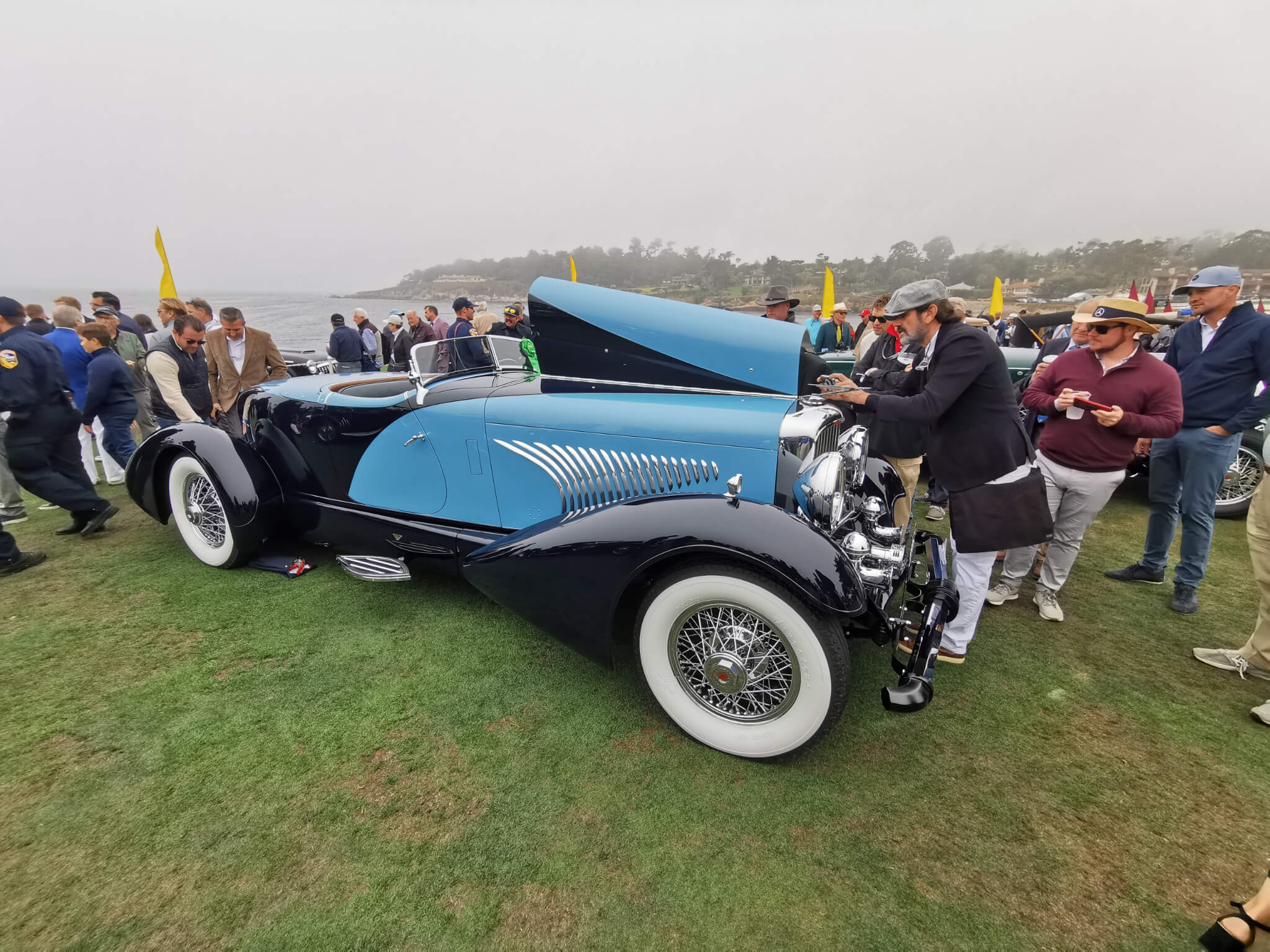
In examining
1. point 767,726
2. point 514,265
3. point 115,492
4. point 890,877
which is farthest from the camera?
point 514,265

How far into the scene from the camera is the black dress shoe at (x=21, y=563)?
12.9ft

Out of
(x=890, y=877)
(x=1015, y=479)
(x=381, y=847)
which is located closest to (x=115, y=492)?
(x=381, y=847)

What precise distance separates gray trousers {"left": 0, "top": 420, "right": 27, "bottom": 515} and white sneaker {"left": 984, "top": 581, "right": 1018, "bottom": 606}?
8354 millimetres

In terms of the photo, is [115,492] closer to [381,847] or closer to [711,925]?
[381,847]

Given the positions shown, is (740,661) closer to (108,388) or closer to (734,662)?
(734,662)

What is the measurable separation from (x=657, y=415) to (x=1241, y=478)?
20.6ft

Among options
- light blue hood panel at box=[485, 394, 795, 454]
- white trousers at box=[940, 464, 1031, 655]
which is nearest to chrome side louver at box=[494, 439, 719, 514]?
light blue hood panel at box=[485, 394, 795, 454]

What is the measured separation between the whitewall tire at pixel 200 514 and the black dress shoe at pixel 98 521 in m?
1.24

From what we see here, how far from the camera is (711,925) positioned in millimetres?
1668

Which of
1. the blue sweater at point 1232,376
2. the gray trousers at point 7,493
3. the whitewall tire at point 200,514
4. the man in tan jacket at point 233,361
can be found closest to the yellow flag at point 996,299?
the blue sweater at point 1232,376

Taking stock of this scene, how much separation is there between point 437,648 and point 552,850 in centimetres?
147

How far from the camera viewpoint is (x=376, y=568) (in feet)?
10.7

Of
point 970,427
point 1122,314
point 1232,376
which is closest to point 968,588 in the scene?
point 970,427

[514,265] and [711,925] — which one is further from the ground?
[514,265]
